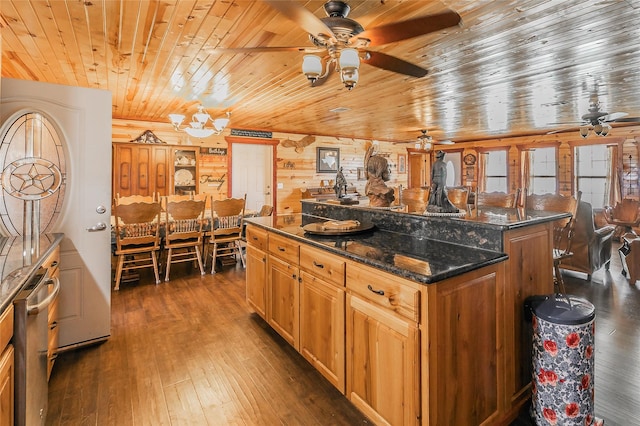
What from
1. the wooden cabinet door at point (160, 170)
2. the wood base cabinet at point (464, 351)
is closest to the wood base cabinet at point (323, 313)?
the wood base cabinet at point (464, 351)

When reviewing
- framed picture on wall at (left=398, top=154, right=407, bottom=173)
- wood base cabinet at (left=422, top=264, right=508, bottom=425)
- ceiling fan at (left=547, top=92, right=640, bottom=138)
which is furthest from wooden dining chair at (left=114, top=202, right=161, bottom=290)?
framed picture on wall at (left=398, top=154, right=407, bottom=173)

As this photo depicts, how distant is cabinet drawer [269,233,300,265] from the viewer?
237cm

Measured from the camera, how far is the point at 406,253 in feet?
6.04

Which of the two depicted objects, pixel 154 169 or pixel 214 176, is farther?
pixel 214 176

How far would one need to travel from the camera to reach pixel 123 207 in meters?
3.96

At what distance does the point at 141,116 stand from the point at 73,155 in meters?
3.75

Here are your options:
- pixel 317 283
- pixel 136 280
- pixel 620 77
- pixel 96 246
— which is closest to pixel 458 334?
pixel 317 283

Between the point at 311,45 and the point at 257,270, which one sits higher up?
the point at 311,45

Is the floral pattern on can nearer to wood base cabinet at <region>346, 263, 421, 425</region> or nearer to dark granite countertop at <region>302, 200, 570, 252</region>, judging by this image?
dark granite countertop at <region>302, 200, 570, 252</region>

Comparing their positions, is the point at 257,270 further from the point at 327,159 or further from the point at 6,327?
the point at 327,159

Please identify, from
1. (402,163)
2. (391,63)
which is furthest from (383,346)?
(402,163)

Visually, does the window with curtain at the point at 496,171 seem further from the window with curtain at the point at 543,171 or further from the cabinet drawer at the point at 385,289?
the cabinet drawer at the point at 385,289

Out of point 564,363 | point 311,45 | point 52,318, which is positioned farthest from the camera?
point 311,45

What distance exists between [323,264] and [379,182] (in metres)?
1.14
